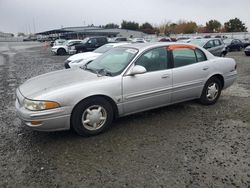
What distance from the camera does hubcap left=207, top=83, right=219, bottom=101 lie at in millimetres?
4895

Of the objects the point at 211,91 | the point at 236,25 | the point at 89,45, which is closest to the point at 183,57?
the point at 211,91

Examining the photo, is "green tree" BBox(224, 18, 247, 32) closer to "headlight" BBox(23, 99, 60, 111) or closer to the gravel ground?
the gravel ground

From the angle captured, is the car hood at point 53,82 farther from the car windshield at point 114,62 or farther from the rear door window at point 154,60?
the rear door window at point 154,60

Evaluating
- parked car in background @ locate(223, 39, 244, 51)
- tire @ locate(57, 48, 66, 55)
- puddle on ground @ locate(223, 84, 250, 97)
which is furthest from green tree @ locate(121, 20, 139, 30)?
puddle on ground @ locate(223, 84, 250, 97)

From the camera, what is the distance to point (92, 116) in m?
3.56

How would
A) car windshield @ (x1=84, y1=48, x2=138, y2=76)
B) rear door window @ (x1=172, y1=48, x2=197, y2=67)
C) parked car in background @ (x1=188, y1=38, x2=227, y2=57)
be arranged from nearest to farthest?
car windshield @ (x1=84, y1=48, x2=138, y2=76) → rear door window @ (x1=172, y1=48, x2=197, y2=67) → parked car in background @ (x1=188, y1=38, x2=227, y2=57)

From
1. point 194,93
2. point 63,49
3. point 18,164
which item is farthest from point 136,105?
point 63,49

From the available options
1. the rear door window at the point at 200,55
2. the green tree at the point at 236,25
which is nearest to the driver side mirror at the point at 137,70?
the rear door window at the point at 200,55

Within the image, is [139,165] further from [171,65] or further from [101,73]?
[171,65]

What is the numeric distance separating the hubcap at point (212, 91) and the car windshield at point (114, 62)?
6.46ft

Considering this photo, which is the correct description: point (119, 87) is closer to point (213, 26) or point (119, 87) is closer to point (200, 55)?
point (200, 55)

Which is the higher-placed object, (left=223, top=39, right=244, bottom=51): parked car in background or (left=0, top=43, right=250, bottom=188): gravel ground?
(left=223, top=39, right=244, bottom=51): parked car in background

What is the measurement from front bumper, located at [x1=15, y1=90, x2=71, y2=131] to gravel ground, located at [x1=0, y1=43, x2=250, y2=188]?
323 mm

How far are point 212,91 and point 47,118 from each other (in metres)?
3.57
